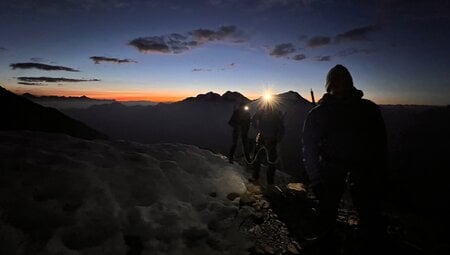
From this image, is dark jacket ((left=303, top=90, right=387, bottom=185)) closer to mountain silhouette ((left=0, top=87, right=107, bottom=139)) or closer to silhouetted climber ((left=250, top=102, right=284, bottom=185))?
silhouetted climber ((left=250, top=102, right=284, bottom=185))

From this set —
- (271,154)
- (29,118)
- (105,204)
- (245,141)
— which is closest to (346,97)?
(105,204)

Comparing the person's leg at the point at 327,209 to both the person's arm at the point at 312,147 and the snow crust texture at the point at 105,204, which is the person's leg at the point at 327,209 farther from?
the snow crust texture at the point at 105,204

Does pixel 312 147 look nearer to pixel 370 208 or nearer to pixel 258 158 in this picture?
pixel 370 208

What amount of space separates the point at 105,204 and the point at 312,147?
4266 millimetres

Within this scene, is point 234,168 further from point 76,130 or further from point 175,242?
point 76,130

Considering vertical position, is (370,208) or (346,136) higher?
(346,136)

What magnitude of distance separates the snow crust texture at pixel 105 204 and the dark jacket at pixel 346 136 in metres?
2.38

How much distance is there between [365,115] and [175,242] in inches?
153

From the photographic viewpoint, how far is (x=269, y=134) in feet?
33.8

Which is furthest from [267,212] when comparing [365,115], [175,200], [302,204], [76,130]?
[76,130]

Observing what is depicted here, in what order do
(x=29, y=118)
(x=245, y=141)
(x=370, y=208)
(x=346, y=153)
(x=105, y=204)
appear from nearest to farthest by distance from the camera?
1. (x=370, y=208)
2. (x=346, y=153)
3. (x=105, y=204)
4. (x=245, y=141)
5. (x=29, y=118)

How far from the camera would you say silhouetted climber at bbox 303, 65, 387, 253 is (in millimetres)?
3861

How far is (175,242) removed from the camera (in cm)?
520

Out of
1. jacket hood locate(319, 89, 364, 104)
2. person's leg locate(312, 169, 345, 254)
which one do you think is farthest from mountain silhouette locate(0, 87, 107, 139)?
jacket hood locate(319, 89, 364, 104)
